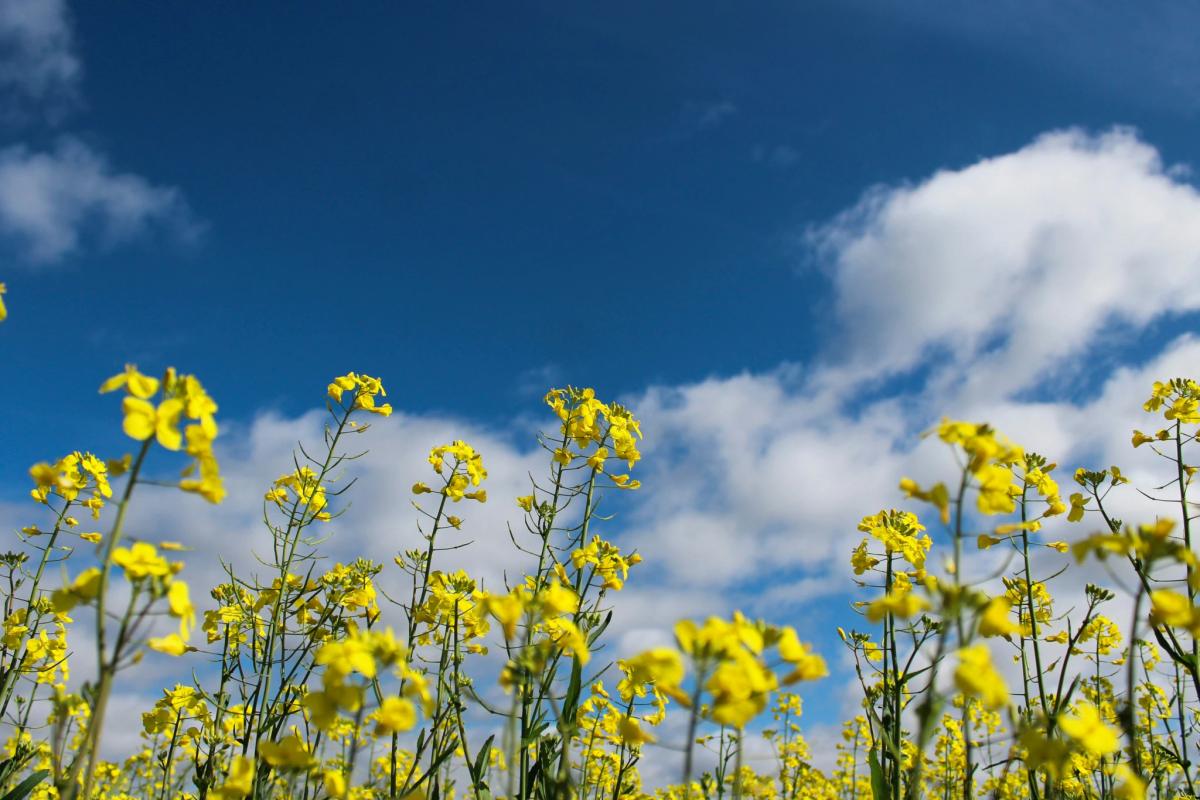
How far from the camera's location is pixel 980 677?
1.51m

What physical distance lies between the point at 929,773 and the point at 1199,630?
986 cm

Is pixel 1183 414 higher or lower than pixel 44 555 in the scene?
higher

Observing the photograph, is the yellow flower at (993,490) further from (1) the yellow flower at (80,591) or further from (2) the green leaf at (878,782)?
(1) the yellow flower at (80,591)

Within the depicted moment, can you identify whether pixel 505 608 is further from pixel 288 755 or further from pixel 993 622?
pixel 993 622

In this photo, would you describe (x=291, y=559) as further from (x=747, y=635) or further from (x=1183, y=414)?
(x=1183, y=414)

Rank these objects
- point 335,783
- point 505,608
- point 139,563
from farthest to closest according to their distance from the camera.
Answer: point 505,608 < point 335,783 < point 139,563

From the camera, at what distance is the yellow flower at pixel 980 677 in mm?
1508

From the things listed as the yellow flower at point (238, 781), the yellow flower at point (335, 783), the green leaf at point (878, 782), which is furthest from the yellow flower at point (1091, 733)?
the yellow flower at point (238, 781)

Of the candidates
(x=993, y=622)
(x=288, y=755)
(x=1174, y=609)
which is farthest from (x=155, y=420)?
(x=1174, y=609)

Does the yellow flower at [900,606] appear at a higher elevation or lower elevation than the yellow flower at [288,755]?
higher

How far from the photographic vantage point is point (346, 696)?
1.71 metres

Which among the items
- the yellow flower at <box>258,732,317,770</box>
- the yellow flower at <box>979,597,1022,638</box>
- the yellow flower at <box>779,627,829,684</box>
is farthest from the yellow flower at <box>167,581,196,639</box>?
the yellow flower at <box>979,597,1022,638</box>

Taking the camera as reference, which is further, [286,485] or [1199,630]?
[286,485]

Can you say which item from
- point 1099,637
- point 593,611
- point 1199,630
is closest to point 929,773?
point 1099,637
